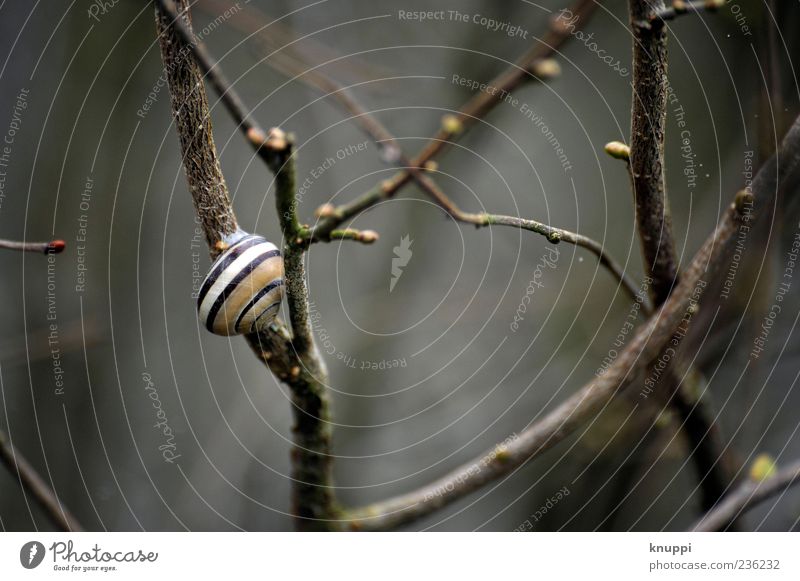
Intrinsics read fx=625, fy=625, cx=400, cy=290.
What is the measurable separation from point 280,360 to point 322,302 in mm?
609

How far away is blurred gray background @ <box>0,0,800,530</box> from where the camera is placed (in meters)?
0.85

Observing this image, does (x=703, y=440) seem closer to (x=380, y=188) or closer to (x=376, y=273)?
(x=380, y=188)

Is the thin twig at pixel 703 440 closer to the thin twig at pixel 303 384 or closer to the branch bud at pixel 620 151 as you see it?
the branch bud at pixel 620 151

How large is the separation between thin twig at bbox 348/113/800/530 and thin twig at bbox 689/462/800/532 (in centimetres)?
19

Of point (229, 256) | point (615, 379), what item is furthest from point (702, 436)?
point (229, 256)

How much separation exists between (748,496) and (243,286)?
61 centimetres

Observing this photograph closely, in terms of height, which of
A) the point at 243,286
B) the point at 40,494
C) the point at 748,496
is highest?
the point at 243,286

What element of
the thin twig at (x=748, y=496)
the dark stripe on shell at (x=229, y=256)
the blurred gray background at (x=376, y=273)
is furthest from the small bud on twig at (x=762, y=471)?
the dark stripe on shell at (x=229, y=256)

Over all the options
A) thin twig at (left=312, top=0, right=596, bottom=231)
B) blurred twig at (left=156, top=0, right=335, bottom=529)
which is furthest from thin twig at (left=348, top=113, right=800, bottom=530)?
thin twig at (left=312, top=0, right=596, bottom=231)

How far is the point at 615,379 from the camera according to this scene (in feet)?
2.29
